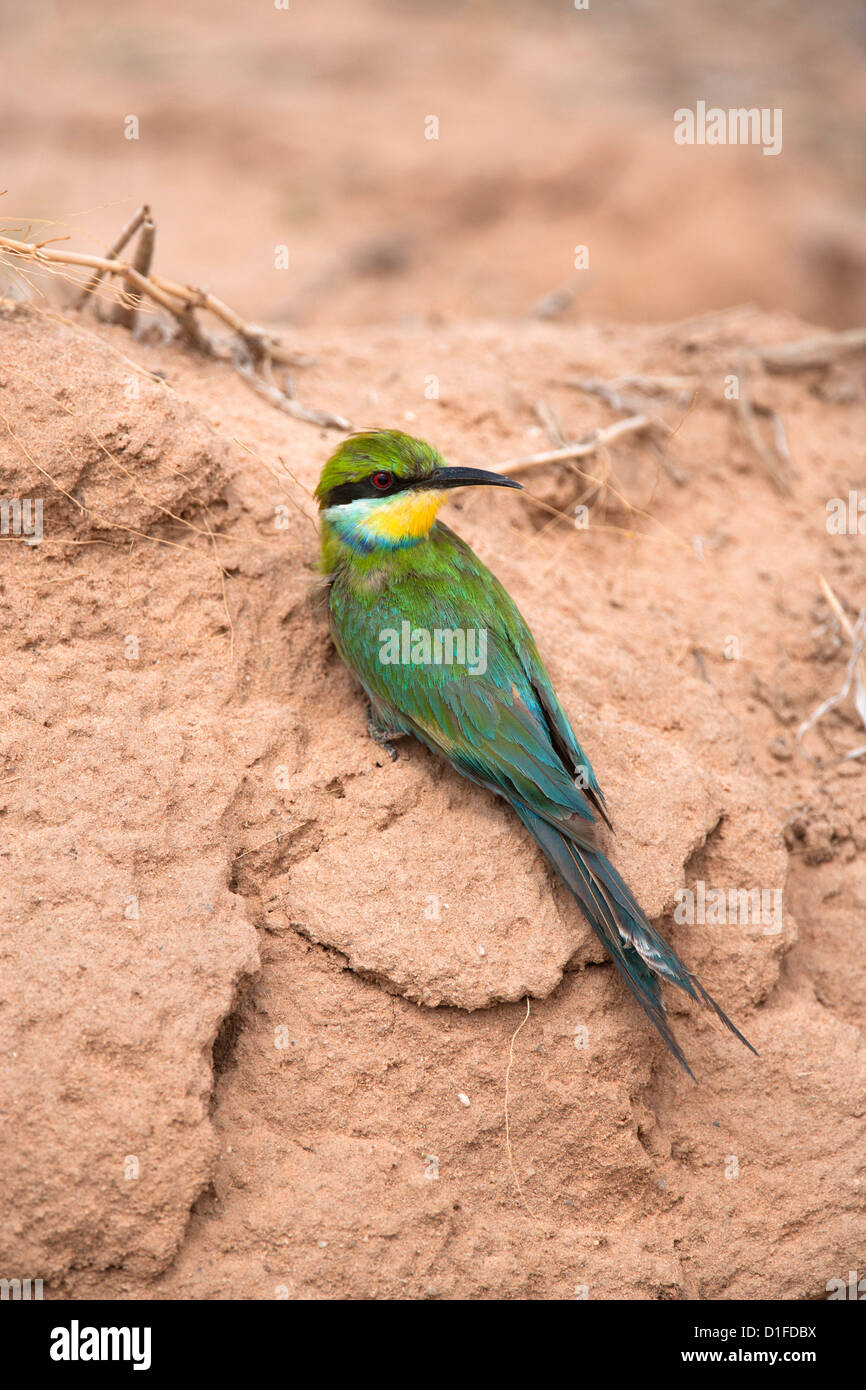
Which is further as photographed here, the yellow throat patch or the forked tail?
the yellow throat patch

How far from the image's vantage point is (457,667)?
311 centimetres

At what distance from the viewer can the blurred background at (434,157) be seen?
8.11 m

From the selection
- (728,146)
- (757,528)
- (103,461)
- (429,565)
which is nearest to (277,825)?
(429,565)

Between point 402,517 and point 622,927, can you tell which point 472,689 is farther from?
point 622,927

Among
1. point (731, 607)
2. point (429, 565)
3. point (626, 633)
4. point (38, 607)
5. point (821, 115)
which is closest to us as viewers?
point (38, 607)

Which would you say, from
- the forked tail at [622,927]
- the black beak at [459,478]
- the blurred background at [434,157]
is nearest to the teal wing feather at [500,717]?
the forked tail at [622,927]

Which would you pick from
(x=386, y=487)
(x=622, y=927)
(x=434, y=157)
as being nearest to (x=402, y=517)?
(x=386, y=487)

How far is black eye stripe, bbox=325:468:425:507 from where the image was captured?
3.26 m

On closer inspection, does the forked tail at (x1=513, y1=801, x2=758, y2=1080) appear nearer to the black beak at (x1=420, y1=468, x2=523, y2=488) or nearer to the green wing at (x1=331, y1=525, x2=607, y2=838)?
the green wing at (x1=331, y1=525, x2=607, y2=838)

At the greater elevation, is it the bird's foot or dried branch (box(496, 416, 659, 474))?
dried branch (box(496, 416, 659, 474))

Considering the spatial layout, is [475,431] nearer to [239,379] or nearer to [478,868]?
[239,379]

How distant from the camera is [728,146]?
9.47 metres

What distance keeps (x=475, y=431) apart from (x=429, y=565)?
3.87 ft

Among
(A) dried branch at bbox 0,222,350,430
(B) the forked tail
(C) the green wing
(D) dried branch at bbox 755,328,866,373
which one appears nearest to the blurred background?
(D) dried branch at bbox 755,328,866,373
